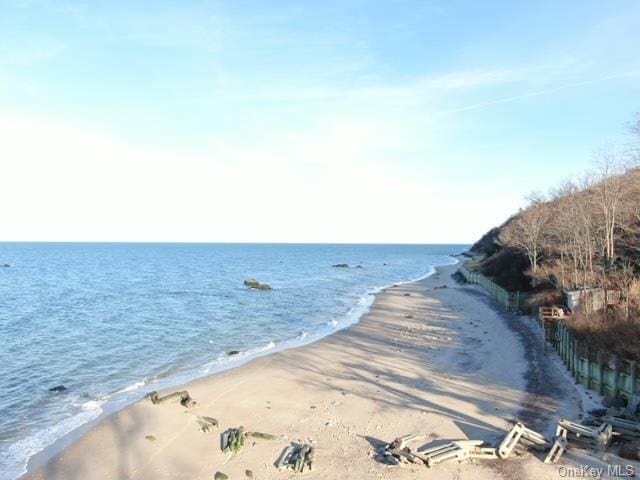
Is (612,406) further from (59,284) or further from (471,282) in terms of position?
(59,284)

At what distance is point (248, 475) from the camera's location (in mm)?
13406

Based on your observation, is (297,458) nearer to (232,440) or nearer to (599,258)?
(232,440)

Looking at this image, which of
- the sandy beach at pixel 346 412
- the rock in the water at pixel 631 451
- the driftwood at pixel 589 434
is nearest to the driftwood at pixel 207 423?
the sandy beach at pixel 346 412

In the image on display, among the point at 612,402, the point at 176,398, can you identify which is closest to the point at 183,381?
the point at 176,398

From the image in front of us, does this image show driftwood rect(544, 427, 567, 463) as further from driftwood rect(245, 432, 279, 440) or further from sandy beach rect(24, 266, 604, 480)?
driftwood rect(245, 432, 279, 440)

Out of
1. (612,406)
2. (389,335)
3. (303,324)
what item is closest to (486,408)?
(612,406)

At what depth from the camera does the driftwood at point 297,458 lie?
13.7 m

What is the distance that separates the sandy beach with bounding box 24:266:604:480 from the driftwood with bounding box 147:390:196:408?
341mm

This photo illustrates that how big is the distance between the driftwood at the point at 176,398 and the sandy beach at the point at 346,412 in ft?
1.12

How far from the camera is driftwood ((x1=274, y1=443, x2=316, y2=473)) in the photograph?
13711 millimetres

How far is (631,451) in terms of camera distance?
12.8m

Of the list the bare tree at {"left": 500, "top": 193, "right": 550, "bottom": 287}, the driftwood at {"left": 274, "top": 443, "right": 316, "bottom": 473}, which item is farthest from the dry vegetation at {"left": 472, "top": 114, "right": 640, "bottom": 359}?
the driftwood at {"left": 274, "top": 443, "right": 316, "bottom": 473}

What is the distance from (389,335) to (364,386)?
39.6 ft

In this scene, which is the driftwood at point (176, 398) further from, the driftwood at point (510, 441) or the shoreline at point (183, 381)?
the driftwood at point (510, 441)
